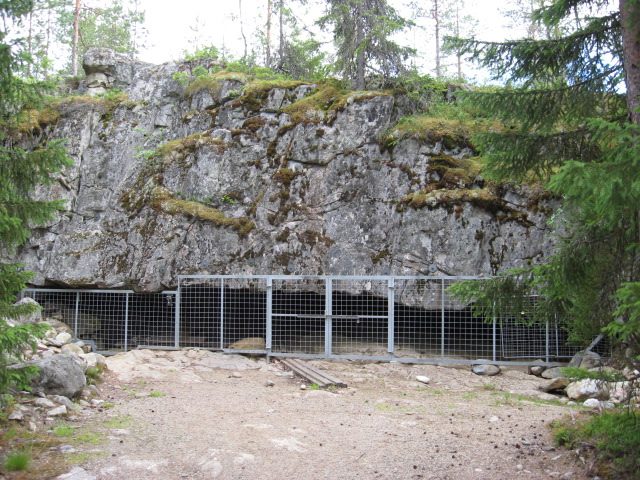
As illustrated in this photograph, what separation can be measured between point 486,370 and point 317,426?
5.09m

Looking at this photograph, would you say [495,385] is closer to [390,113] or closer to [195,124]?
[390,113]

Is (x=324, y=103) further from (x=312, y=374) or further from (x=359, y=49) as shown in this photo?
(x=312, y=374)

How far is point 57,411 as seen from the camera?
653cm

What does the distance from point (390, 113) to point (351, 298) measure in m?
4.55

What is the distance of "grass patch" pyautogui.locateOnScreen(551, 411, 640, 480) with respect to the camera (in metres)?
4.58

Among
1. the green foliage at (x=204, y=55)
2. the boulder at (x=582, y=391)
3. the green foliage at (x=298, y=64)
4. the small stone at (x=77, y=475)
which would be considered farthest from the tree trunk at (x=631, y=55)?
the green foliage at (x=204, y=55)

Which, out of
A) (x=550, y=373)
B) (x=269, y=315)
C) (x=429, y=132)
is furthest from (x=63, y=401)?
(x=429, y=132)

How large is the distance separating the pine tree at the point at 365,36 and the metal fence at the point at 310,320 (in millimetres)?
5736

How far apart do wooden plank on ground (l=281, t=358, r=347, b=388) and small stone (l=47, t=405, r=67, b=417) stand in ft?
13.3

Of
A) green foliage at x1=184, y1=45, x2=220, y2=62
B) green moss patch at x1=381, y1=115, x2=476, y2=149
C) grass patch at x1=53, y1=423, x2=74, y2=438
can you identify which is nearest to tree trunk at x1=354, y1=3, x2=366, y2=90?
green moss patch at x1=381, y1=115, x2=476, y2=149

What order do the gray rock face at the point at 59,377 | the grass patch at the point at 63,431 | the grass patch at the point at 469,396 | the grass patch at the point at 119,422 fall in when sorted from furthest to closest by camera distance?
the grass patch at the point at 469,396
the gray rock face at the point at 59,377
the grass patch at the point at 119,422
the grass patch at the point at 63,431

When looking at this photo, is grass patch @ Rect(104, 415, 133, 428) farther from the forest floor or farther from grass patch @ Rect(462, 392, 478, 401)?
grass patch @ Rect(462, 392, 478, 401)

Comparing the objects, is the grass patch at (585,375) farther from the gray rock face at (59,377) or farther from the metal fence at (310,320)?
the gray rock face at (59,377)

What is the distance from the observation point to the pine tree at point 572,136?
4.82m
